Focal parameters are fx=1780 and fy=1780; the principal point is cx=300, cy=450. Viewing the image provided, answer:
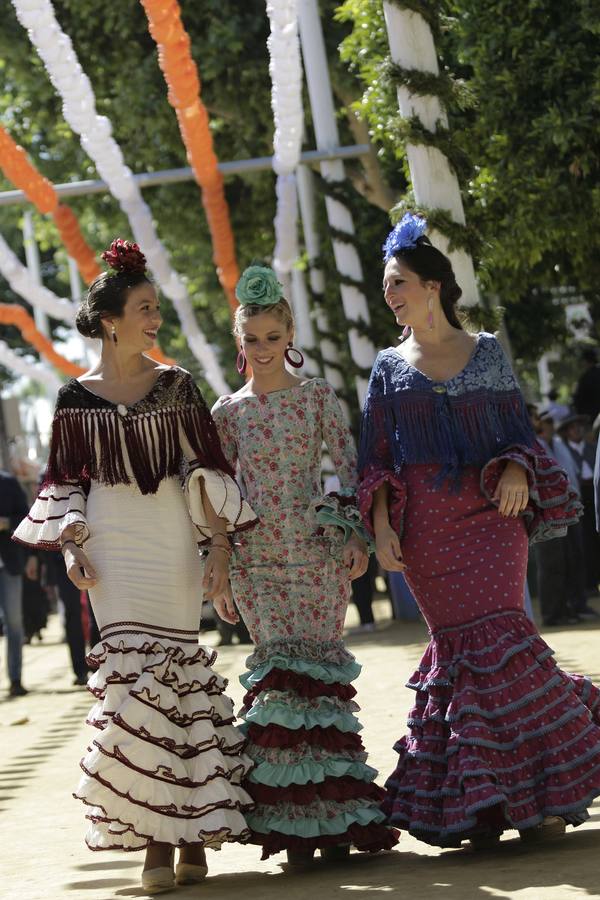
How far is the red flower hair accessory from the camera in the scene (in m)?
6.49

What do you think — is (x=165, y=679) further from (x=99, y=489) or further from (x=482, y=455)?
(x=482, y=455)

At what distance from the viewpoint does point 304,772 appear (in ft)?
20.4

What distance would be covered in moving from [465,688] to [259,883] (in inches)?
37.8

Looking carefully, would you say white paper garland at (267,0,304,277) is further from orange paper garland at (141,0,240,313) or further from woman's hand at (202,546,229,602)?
woman's hand at (202,546,229,602)

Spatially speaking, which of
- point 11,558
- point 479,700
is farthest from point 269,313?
point 11,558

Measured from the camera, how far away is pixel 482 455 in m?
6.32

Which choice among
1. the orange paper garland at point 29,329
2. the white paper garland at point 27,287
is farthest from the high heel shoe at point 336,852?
the orange paper garland at point 29,329

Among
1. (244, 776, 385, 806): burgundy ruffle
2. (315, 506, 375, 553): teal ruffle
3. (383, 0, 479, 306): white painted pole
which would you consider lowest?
(244, 776, 385, 806): burgundy ruffle

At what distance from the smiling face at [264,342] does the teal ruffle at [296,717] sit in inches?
48.9

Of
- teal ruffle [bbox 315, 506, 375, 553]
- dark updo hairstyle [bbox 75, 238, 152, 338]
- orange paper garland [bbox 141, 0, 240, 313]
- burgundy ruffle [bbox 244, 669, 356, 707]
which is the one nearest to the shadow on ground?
burgundy ruffle [bbox 244, 669, 356, 707]

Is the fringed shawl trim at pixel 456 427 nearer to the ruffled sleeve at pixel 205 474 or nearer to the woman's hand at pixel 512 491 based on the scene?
the woman's hand at pixel 512 491

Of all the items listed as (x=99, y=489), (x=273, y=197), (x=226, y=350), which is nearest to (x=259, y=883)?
(x=99, y=489)

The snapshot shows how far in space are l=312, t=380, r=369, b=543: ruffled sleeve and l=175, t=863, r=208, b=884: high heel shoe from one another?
4.17 ft

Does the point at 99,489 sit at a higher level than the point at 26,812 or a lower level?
higher
